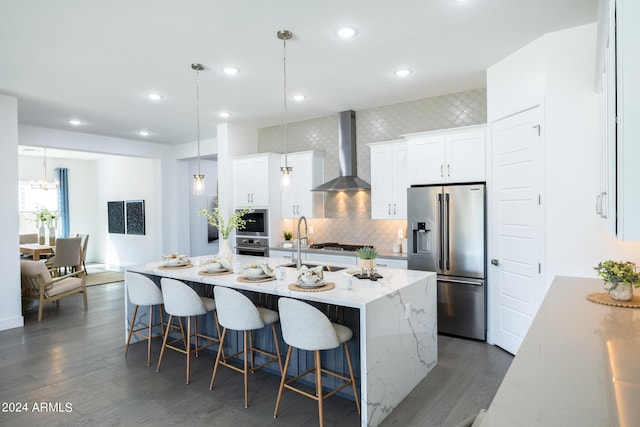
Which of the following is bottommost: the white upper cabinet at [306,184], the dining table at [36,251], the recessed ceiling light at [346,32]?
the dining table at [36,251]

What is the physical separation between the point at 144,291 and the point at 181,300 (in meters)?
0.60

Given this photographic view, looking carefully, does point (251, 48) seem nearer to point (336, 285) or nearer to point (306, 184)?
point (336, 285)

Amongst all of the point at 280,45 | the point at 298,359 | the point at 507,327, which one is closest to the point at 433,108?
the point at 280,45

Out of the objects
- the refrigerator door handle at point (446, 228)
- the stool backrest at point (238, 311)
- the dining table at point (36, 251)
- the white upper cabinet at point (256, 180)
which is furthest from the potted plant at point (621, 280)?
the dining table at point (36, 251)

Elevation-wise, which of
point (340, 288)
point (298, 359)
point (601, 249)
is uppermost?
point (601, 249)

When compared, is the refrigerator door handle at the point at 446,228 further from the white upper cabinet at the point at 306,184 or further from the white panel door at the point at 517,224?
the white upper cabinet at the point at 306,184

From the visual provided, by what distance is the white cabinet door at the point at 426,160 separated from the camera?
15.2 ft

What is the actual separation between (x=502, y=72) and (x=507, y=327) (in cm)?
261

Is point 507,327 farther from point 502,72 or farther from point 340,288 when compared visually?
point 502,72

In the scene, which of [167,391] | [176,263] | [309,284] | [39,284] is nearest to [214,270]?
[176,263]

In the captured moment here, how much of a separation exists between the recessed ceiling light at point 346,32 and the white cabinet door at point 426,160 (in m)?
1.82

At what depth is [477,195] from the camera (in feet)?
13.9

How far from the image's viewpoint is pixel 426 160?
4.73 metres

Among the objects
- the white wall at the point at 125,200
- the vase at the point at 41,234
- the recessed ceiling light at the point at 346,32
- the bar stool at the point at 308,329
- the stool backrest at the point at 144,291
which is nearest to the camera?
the bar stool at the point at 308,329
